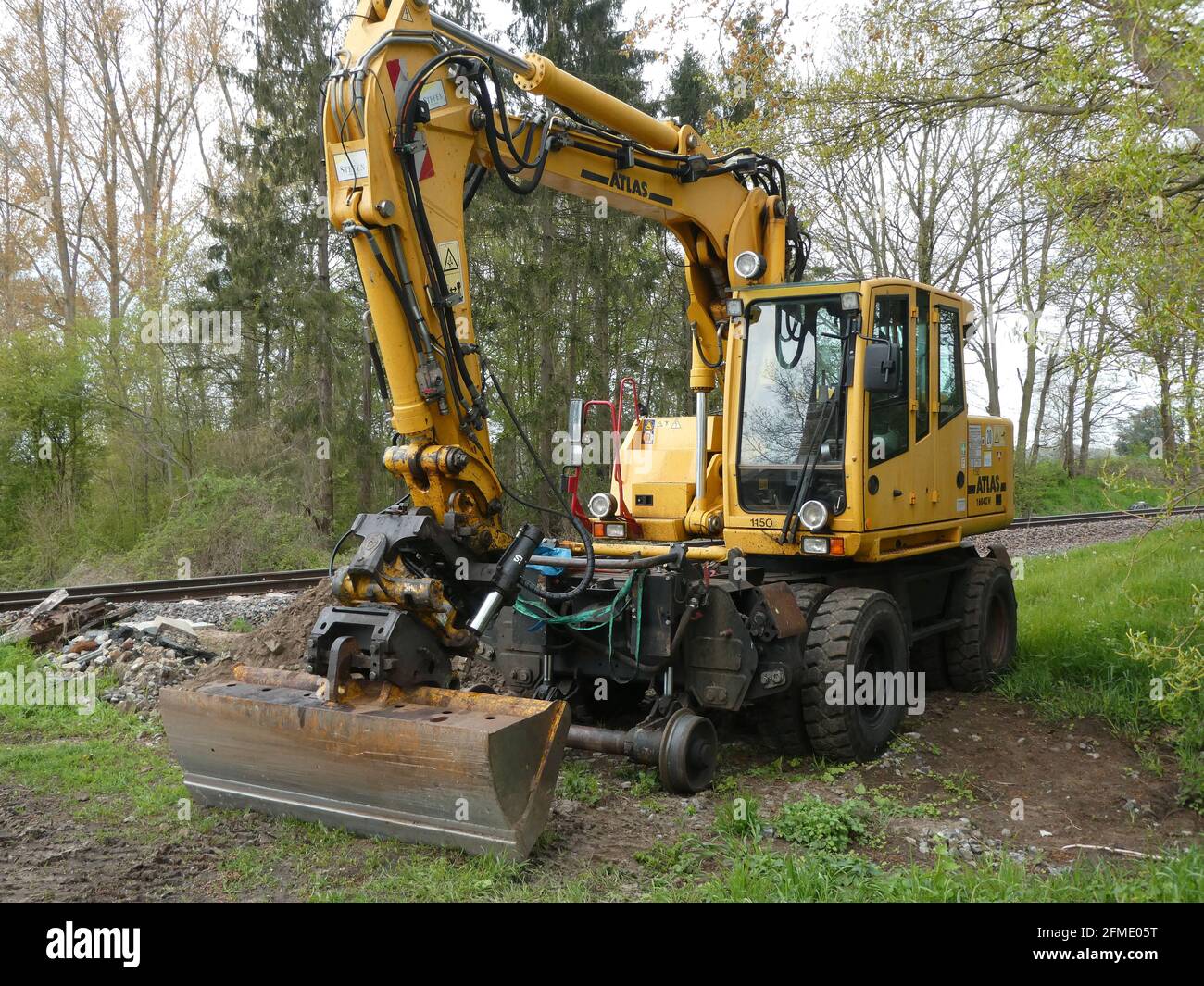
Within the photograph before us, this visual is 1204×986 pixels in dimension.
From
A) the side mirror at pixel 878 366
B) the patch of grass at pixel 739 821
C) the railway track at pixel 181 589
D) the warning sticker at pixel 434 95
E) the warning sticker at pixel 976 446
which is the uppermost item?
the warning sticker at pixel 434 95

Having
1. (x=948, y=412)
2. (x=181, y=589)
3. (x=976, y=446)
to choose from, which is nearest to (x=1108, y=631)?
(x=976, y=446)

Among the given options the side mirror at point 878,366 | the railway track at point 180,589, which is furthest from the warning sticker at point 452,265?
the railway track at point 180,589

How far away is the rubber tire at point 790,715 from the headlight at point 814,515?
47 cm

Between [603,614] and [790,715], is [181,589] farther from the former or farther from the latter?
[790,715]

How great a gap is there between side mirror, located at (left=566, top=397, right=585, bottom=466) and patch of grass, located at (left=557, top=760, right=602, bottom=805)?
6.82ft

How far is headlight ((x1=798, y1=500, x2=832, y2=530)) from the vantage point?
244 inches

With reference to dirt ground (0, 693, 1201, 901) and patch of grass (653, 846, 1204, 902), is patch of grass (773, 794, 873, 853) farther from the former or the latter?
patch of grass (653, 846, 1204, 902)

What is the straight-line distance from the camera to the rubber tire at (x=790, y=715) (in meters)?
6.17

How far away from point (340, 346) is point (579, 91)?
1392 centimetres

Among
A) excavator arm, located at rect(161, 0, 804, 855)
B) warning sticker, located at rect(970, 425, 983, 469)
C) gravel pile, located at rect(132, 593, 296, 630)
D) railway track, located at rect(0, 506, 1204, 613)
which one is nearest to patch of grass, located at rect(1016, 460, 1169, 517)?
railway track, located at rect(0, 506, 1204, 613)

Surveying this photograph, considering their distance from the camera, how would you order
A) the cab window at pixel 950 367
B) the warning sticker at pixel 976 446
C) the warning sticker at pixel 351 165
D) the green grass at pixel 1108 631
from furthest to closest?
1. the warning sticker at pixel 976 446
2. the cab window at pixel 950 367
3. the green grass at pixel 1108 631
4. the warning sticker at pixel 351 165

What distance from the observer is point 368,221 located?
5055 millimetres

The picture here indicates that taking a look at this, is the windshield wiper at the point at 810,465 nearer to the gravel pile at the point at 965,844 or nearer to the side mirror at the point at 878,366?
the side mirror at the point at 878,366
